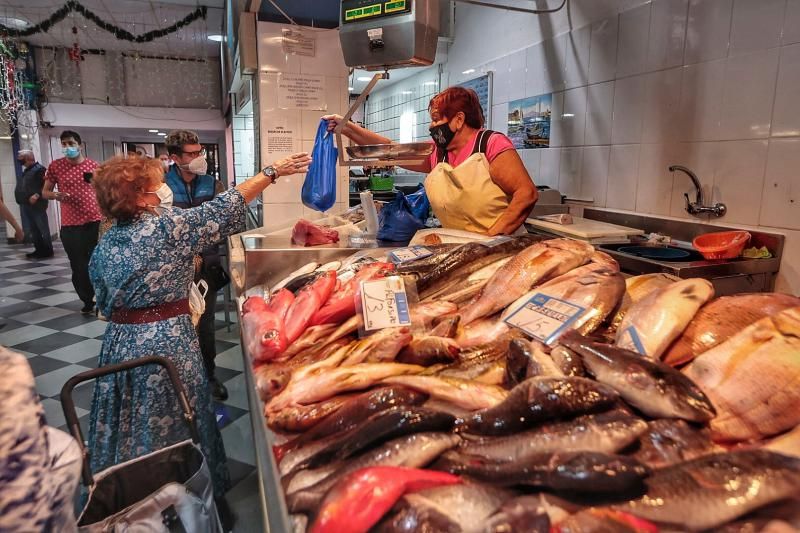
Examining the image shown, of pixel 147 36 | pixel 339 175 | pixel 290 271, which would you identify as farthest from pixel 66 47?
pixel 290 271

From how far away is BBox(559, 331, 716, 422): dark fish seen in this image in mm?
969

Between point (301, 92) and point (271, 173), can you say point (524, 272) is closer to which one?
point (271, 173)

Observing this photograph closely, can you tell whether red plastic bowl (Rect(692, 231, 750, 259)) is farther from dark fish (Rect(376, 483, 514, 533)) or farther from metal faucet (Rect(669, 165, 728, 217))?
dark fish (Rect(376, 483, 514, 533))

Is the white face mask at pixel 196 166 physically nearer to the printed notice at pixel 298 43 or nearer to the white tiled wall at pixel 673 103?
the printed notice at pixel 298 43

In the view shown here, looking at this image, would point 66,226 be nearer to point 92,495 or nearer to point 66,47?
point 92,495

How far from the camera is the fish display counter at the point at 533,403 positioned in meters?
0.79

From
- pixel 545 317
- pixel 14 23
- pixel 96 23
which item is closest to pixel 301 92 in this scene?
pixel 545 317

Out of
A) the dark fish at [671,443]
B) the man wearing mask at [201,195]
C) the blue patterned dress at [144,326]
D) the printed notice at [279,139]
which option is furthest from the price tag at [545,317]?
the printed notice at [279,139]

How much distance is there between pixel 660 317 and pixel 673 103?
2.94 meters

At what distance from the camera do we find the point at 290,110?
4863mm

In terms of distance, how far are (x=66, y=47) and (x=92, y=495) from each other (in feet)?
42.6

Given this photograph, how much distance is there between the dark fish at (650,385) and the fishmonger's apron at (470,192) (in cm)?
174

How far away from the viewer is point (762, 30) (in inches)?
117

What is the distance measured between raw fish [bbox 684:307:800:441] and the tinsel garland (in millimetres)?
9696
